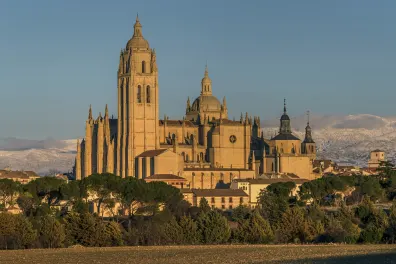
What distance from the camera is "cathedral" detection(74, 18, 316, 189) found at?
135 meters

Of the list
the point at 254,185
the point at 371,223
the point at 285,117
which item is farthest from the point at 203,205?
the point at 285,117

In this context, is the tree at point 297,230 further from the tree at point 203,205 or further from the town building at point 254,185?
the town building at point 254,185

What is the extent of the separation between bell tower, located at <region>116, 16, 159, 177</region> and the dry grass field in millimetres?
69906

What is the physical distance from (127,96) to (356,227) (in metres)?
64.3

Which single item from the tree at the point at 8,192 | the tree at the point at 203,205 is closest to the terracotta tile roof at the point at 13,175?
the tree at the point at 8,192

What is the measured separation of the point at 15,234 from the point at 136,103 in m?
68.4

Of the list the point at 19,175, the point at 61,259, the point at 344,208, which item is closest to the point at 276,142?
the point at 19,175

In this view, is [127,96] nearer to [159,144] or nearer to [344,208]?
[159,144]

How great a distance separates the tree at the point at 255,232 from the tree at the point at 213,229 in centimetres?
83

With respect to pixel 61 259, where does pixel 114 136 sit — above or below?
above

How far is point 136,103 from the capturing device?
138500 millimetres

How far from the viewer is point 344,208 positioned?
8938cm

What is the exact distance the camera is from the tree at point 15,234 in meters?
70.0

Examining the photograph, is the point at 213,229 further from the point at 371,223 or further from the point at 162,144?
the point at 162,144
